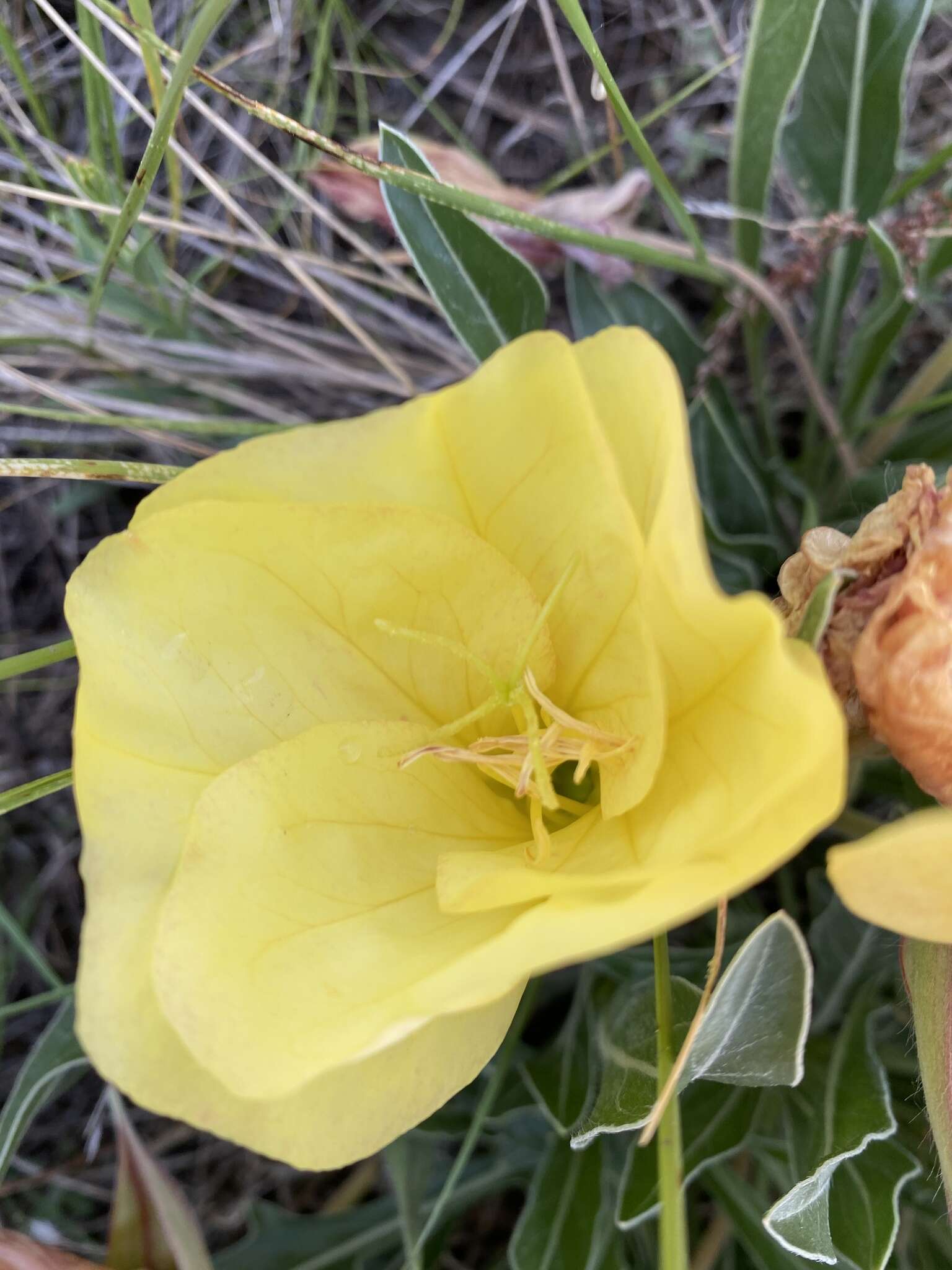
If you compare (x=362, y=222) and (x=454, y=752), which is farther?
(x=362, y=222)

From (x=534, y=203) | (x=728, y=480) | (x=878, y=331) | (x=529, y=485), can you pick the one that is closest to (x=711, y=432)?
(x=728, y=480)

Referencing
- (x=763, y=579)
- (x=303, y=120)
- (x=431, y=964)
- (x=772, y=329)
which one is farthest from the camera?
(x=772, y=329)

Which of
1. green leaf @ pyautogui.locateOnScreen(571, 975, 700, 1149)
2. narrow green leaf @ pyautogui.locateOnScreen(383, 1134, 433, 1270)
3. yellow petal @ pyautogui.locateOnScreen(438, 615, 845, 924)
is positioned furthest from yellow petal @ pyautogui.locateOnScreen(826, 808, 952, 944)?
narrow green leaf @ pyautogui.locateOnScreen(383, 1134, 433, 1270)

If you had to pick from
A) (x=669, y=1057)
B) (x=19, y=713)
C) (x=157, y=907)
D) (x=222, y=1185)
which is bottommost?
(x=222, y=1185)

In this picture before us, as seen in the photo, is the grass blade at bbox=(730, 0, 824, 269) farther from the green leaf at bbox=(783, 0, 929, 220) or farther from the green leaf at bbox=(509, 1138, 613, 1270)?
the green leaf at bbox=(509, 1138, 613, 1270)

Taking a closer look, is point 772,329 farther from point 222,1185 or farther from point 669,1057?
point 222,1185

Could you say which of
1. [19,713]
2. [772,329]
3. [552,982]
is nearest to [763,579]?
[772,329]

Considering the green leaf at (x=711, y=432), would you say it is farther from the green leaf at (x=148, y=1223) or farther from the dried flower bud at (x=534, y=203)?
the green leaf at (x=148, y=1223)
